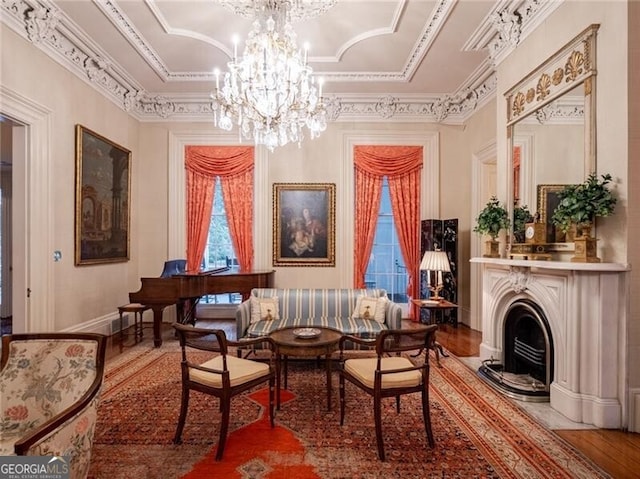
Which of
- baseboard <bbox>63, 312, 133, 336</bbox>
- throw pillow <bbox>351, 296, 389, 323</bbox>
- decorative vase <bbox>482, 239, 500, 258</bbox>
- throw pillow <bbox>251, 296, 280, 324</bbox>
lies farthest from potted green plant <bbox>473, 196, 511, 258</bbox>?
baseboard <bbox>63, 312, 133, 336</bbox>

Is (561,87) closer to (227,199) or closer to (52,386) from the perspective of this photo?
(52,386)

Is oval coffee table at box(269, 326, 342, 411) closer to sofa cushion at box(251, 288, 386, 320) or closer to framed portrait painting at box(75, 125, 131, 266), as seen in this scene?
sofa cushion at box(251, 288, 386, 320)

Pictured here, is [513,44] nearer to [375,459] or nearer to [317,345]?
[317,345]

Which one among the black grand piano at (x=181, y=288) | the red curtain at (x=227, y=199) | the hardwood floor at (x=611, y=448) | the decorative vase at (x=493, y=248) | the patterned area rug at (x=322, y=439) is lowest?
the patterned area rug at (x=322, y=439)

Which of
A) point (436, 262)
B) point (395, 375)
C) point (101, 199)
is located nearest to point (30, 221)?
point (101, 199)

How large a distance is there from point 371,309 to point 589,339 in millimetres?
2284

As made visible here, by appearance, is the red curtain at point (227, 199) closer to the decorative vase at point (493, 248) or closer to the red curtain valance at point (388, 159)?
the red curtain valance at point (388, 159)

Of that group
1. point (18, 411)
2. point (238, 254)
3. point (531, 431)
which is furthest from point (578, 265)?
point (238, 254)

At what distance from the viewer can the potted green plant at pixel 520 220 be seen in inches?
144

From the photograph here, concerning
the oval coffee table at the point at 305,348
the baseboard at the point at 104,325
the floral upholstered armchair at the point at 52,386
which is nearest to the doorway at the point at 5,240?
the baseboard at the point at 104,325

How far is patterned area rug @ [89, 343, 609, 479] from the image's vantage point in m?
2.23

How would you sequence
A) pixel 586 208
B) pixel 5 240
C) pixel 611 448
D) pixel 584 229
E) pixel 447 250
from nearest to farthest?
pixel 611 448, pixel 586 208, pixel 584 229, pixel 447 250, pixel 5 240

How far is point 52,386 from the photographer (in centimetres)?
194

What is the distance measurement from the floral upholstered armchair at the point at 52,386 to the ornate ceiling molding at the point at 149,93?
154 inches
